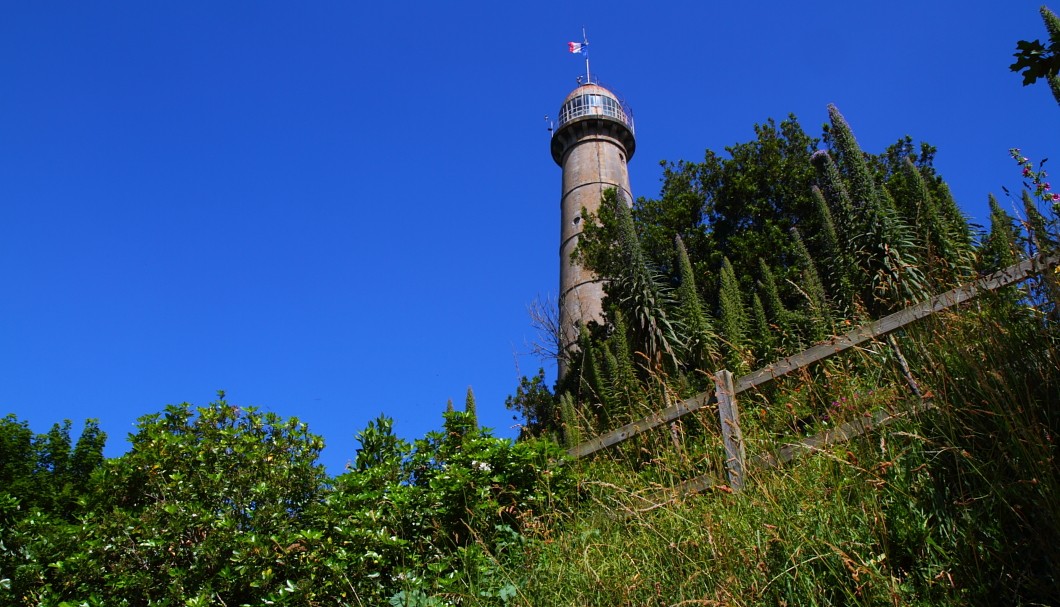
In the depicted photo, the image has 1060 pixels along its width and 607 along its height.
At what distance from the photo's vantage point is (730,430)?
12.6 feet

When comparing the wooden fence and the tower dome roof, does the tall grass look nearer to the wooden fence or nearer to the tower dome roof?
the wooden fence

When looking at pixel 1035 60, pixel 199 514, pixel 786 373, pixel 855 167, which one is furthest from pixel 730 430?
pixel 855 167

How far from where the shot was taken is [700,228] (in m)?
19.3

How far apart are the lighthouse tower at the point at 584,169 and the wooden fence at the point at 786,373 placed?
1685 cm

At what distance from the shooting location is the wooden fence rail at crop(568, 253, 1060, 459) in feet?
10.0

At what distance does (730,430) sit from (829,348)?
2.36 ft

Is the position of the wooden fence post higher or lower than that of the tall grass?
higher

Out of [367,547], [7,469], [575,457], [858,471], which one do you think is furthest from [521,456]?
[7,469]

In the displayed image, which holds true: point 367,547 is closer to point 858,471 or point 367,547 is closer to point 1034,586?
point 858,471

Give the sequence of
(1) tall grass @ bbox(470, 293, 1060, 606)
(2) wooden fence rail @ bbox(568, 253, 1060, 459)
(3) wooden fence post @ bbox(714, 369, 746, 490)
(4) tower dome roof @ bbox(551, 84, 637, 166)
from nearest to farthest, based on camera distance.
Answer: (1) tall grass @ bbox(470, 293, 1060, 606)
(2) wooden fence rail @ bbox(568, 253, 1060, 459)
(3) wooden fence post @ bbox(714, 369, 746, 490)
(4) tower dome roof @ bbox(551, 84, 637, 166)

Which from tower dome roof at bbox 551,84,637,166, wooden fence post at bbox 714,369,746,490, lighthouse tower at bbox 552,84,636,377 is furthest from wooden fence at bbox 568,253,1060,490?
tower dome roof at bbox 551,84,637,166

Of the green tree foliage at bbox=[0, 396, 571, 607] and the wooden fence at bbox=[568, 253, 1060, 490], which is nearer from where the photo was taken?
the wooden fence at bbox=[568, 253, 1060, 490]

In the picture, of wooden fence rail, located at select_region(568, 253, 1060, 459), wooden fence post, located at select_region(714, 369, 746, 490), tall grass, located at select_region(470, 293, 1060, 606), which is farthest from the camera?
wooden fence post, located at select_region(714, 369, 746, 490)

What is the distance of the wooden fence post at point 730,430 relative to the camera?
3574mm
